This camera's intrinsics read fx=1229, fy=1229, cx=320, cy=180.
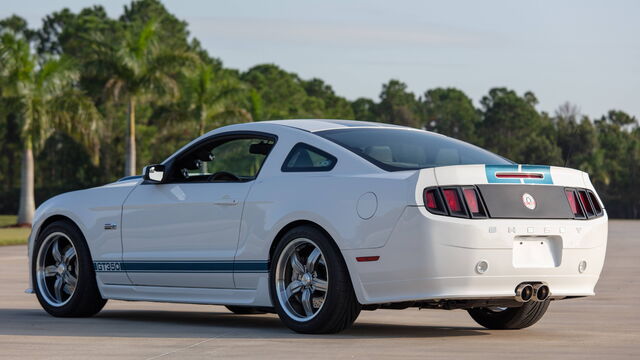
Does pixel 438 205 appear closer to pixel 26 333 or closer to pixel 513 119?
pixel 26 333

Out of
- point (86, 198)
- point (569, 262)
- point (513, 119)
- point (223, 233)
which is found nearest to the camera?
point (569, 262)

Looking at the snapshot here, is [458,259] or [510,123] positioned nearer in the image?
[458,259]

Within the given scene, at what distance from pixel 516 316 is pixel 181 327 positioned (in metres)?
2.55

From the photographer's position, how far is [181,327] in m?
9.37

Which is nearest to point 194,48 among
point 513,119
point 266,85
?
point 266,85

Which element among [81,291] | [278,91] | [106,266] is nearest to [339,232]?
[106,266]

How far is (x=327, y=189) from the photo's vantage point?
27.7 ft

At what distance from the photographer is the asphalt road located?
759 centimetres

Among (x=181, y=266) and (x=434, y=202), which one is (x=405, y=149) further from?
(x=181, y=266)

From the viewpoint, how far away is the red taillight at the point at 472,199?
800cm

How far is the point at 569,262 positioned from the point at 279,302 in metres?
2.04

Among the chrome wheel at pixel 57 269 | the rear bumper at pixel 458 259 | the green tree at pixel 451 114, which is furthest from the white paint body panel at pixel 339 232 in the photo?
the green tree at pixel 451 114

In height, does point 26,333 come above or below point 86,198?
below

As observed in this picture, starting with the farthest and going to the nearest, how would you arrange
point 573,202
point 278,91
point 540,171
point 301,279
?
1. point 278,91
2. point 301,279
3. point 573,202
4. point 540,171
